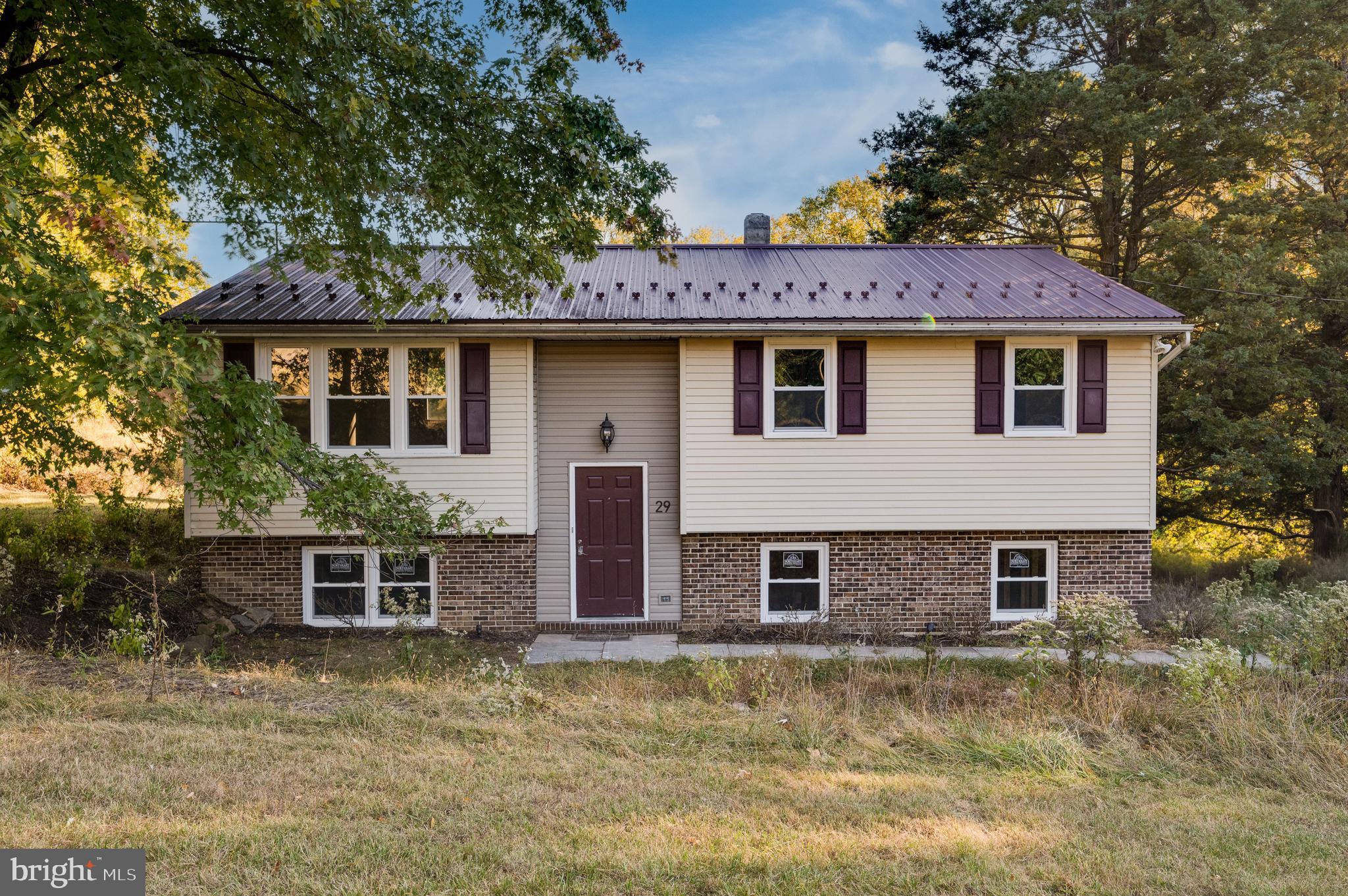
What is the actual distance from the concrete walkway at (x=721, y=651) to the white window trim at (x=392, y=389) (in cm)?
303

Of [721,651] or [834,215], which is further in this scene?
[834,215]

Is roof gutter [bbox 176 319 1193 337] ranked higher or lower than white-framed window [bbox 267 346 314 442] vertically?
higher

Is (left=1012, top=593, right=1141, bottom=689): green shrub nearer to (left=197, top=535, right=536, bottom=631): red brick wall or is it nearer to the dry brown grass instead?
(left=197, top=535, right=536, bottom=631): red brick wall

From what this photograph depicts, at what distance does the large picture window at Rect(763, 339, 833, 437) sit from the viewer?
1002 centimetres

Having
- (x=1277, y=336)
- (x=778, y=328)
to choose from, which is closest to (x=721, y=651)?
(x=778, y=328)

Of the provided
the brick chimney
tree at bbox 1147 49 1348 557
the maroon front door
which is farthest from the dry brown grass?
tree at bbox 1147 49 1348 557

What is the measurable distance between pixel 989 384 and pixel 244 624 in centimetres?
1061

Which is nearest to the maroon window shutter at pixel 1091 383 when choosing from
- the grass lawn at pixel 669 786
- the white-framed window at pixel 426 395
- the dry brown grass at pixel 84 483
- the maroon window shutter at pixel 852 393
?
the maroon window shutter at pixel 852 393

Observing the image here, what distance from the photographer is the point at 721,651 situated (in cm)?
899

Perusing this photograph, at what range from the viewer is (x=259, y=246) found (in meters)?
8.02

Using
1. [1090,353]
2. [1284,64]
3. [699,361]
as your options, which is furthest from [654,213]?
[1284,64]

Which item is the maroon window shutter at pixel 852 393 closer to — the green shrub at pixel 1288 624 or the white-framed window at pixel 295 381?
the green shrub at pixel 1288 624

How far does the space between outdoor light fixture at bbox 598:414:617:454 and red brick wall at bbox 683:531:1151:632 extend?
176cm

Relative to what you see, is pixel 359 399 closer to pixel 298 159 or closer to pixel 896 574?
pixel 298 159
